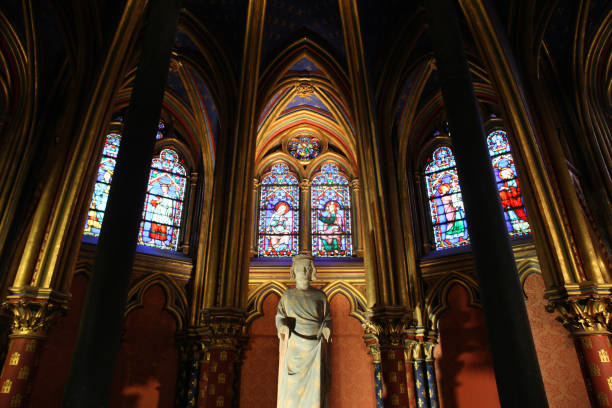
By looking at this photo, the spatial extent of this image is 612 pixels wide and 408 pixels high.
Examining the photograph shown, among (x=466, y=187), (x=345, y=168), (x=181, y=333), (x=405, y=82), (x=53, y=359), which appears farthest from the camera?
(x=345, y=168)

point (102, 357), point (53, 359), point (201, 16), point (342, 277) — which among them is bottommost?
point (102, 357)

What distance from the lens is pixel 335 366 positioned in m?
10.2

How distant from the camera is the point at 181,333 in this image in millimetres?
10070

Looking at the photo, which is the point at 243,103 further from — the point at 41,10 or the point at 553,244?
the point at 553,244

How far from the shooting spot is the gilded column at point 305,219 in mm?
11773

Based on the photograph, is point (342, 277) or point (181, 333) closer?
point (181, 333)

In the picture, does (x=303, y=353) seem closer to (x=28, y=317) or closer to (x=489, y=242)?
(x=489, y=242)

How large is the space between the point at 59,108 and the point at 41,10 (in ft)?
6.23

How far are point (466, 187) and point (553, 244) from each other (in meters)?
3.46

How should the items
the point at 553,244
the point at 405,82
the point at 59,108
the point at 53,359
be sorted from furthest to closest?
the point at 405,82, the point at 59,108, the point at 53,359, the point at 553,244

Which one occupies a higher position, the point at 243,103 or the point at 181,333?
the point at 243,103

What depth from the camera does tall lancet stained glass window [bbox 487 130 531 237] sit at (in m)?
10.2

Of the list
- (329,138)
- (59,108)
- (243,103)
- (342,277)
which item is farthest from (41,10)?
(342,277)

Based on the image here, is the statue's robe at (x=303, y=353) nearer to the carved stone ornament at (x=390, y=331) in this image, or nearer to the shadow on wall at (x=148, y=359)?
the carved stone ornament at (x=390, y=331)
